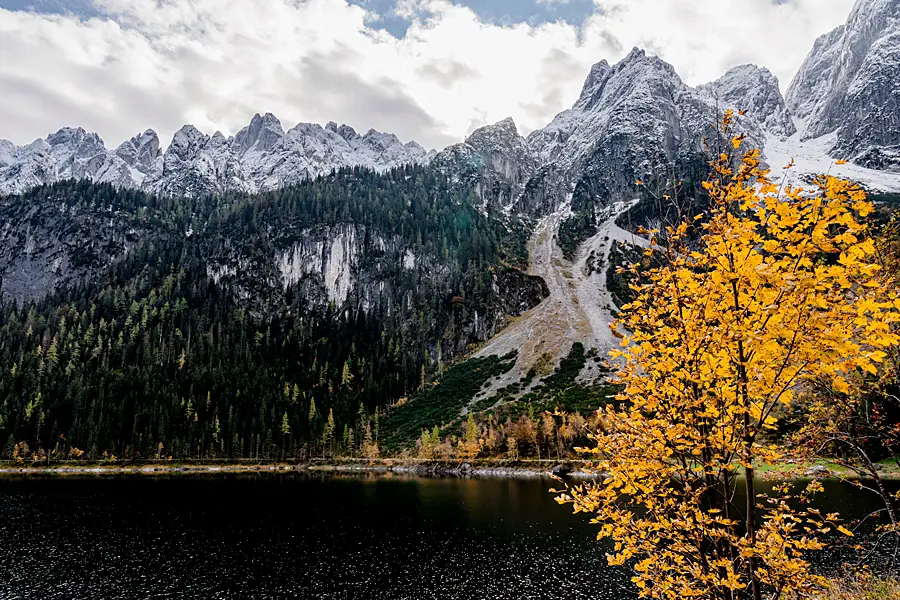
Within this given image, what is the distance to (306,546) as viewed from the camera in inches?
1945

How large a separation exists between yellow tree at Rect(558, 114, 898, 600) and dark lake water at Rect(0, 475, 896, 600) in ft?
109

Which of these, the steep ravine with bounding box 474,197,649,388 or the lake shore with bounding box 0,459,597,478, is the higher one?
the steep ravine with bounding box 474,197,649,388

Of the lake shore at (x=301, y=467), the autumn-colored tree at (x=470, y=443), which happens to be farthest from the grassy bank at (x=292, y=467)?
the autumn-colored tree at (x=470, y=443)

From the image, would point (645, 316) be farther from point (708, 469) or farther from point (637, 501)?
point (637, 501)

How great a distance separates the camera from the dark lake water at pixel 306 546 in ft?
123

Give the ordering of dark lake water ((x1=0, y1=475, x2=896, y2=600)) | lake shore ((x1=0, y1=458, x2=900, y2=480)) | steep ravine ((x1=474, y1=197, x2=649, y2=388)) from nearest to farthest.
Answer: dark lake water ((x1=0, y1=475, x2=896, y2=600))
lake shore ((x1=0, y1=458, x2=900, y2=480))
steep ravine ((x1=474, y1=197, x2=649, y2=388))

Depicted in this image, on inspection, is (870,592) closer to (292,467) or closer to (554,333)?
(292,467)

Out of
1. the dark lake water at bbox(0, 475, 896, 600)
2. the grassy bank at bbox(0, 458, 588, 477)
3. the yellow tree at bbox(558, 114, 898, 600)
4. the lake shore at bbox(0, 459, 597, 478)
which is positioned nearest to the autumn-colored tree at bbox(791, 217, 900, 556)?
the yellow tree at bbox(558, 114, 898, 600)

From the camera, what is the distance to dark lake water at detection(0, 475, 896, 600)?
37.4m

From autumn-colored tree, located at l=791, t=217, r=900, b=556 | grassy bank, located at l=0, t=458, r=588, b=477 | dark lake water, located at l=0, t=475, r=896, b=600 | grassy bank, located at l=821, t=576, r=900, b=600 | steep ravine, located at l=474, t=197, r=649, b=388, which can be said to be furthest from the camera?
steep ravine, located at l=474, t=197, r=649, b=388

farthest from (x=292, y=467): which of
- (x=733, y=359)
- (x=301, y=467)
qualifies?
(x=733, y=359)

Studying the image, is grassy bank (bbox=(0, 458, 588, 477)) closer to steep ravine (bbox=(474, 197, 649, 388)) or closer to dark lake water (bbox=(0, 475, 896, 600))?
dark lake water (bbox=(0, 475, 896, 600))

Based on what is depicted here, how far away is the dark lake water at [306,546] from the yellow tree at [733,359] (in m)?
33.3

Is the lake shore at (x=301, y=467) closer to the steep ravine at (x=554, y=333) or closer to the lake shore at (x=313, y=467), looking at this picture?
the lake shore at (x=313, y=467)
